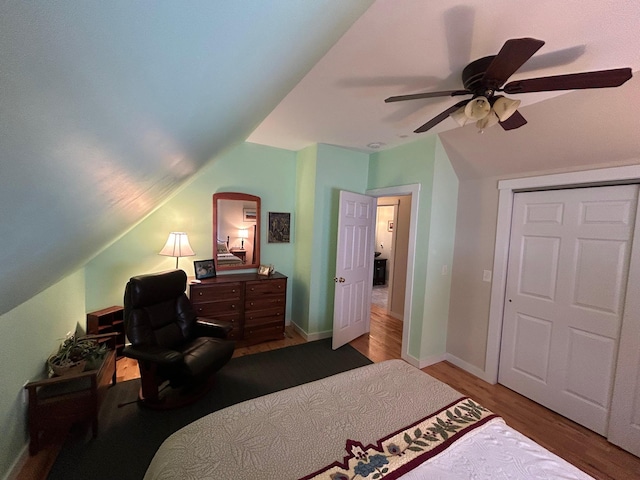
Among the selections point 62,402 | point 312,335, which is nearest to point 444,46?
point 62,402

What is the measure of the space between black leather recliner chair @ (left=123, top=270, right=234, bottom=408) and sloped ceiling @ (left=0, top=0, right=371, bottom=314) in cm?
113

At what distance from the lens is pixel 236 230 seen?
3.33 m

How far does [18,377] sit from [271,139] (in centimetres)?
282

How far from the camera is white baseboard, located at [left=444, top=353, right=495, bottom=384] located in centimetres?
266

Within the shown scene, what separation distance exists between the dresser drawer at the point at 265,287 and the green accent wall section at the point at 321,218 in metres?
0.35

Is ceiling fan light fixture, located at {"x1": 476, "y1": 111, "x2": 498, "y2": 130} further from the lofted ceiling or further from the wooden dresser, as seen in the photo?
the wooden dresser

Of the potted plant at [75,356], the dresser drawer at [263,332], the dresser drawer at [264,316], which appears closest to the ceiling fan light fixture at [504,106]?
the dresser drawer at [264,316]

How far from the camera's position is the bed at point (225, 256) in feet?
10.7

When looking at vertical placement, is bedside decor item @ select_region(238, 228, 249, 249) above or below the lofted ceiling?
below

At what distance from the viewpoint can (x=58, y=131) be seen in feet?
1.43

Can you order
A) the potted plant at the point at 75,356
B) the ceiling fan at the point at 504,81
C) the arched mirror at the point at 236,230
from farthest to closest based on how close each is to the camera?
the arched mirror at the point at 236,230, the potted plant at the point at 75,356, the ceiling fan at the point at 504,81

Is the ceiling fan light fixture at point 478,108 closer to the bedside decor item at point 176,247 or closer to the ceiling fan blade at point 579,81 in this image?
the ceiling fan blade at point 579,81

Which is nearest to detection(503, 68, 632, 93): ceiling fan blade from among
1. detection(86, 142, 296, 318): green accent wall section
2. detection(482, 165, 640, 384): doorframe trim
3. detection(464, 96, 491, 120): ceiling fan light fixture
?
detection(464, 96, 491, 120): ceiling fan light fixture

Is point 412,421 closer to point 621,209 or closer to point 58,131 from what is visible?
point 58,131
